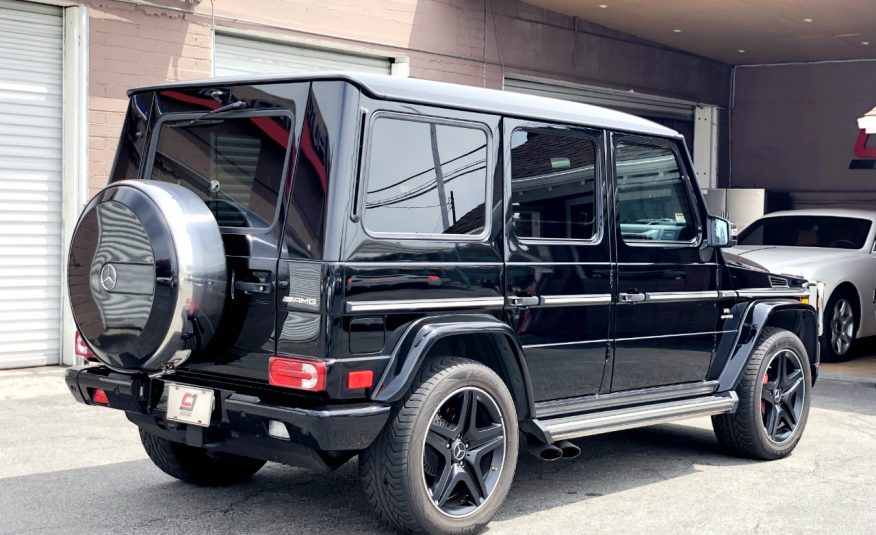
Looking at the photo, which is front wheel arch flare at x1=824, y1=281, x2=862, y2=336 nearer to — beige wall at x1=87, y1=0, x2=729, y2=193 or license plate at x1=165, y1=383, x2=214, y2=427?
beige wall at x1=87, y1=0, x2=729, y2=193

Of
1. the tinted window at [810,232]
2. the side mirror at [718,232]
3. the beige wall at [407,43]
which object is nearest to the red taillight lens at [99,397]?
the side mirror at [718,232]

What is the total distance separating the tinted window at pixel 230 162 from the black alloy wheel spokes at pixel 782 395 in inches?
135

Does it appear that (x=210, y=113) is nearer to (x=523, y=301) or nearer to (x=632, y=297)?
(x=523, y=301)

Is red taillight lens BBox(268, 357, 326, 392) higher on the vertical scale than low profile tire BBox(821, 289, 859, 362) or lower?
higher

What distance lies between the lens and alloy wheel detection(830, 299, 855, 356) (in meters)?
11.9

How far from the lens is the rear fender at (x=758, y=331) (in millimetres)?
6555

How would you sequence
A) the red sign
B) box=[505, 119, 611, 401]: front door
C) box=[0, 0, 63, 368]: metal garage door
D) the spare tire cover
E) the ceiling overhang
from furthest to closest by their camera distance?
the red sign, the ceiling overhang, box=[0, 0, 63, 368]: metal garage door, box=[505, 119, 611, 401]: front door, the spare tire cover

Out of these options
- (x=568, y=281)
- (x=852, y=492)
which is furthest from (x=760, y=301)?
(x=568, y=281)

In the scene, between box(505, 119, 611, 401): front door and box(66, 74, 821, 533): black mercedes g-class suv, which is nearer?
box(66, 74, 821, 533): black mercedes g-class suv

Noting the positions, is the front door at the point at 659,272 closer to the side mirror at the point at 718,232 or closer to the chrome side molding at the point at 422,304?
the side mirror at the point at 718,232

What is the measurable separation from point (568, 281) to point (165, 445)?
2.18 metres

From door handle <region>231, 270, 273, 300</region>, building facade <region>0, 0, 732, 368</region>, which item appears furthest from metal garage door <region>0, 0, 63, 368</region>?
door handle <region>231, 270, 273, 300</region>

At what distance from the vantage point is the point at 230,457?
5.63 m

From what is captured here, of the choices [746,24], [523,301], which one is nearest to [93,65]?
[523,301]
